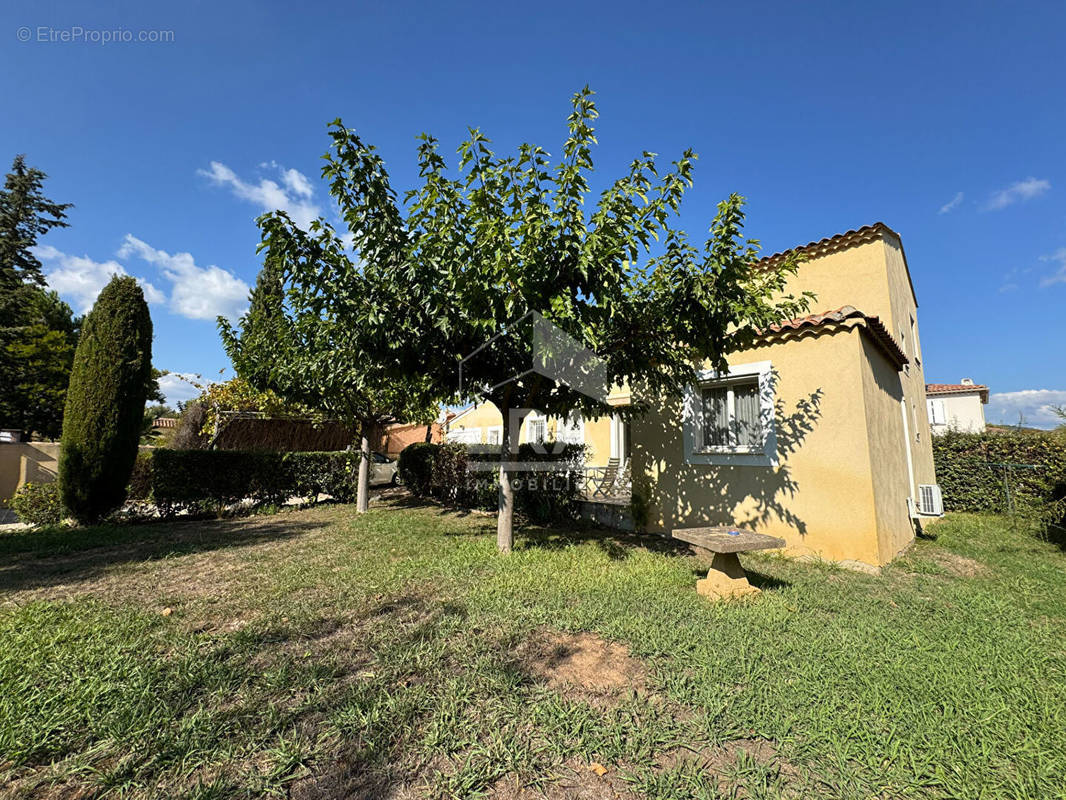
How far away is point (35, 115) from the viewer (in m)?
6.45

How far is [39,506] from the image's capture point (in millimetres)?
8266

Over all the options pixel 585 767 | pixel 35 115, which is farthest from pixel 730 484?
pixel 35 115

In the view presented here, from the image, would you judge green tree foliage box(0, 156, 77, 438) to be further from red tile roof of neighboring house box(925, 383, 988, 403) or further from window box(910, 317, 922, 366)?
red tile roof of neighboring house box(925, 383, 988, 403)

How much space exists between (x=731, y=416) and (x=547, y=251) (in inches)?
178

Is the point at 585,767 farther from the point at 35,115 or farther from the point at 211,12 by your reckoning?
the point at 35,115

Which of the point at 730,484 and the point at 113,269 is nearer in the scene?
the point at 730,484

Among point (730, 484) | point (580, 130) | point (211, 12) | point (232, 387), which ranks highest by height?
point (211, 12)

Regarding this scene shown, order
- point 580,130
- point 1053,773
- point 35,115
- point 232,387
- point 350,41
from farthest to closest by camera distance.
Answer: point 232,387 < point 350,41 < point 35,115 < point 580,130 < point 1053,773

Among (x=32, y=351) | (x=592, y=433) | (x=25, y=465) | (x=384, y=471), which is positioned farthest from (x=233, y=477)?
(x=32, y=351)

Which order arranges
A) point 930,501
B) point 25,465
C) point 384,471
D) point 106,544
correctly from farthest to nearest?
point 384,471 → point 25,465 → point 930,501 → point 106,544

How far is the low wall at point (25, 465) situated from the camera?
10.1 m

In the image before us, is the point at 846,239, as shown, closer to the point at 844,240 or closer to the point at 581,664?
the point at 844,240

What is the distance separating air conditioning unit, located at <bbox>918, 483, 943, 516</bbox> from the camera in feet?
25.1

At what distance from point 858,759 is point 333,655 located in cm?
337
